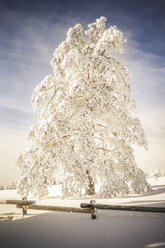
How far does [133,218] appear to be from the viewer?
7.20 m

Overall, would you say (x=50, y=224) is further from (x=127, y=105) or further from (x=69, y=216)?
(x=127, y=105)

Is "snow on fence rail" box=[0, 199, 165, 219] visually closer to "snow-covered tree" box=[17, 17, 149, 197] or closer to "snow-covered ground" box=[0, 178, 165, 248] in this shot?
"snow-covered ground" box=[0, 178, 165, 248]

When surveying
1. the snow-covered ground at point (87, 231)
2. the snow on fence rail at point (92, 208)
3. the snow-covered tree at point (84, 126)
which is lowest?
the snow-covered ground at point (87, 231)

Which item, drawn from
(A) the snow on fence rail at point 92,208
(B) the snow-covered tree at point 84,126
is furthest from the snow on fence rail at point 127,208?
(B) the snow-covered tree at point 84,126

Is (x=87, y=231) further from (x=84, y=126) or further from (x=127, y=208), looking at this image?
(x=84, y=126)

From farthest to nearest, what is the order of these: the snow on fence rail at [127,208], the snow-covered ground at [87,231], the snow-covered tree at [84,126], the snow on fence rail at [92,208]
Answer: the snow-covered tree at [84,126]
the snow on fence rail at [92,208]
the snow on fence rail at [127,208]
the snow-covered ground at [87,231]

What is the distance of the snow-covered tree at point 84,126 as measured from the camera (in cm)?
1090

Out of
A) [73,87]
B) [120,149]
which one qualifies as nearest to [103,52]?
[73,87]

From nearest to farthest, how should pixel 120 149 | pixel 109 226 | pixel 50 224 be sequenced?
pixel 109 226 < pixel 50 224 < pixel 120 149

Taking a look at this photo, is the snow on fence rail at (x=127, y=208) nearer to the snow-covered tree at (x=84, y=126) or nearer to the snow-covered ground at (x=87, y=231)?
the snow-covered ground at (x=87, y=231)

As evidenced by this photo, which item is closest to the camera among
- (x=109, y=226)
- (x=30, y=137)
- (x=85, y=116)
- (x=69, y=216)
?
(x=109, y=226)

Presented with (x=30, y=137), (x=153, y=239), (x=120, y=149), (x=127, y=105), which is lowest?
(x=153, y=239)

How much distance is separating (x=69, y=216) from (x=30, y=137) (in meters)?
7.04

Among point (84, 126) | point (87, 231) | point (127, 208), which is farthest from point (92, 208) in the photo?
point (84, 126)
